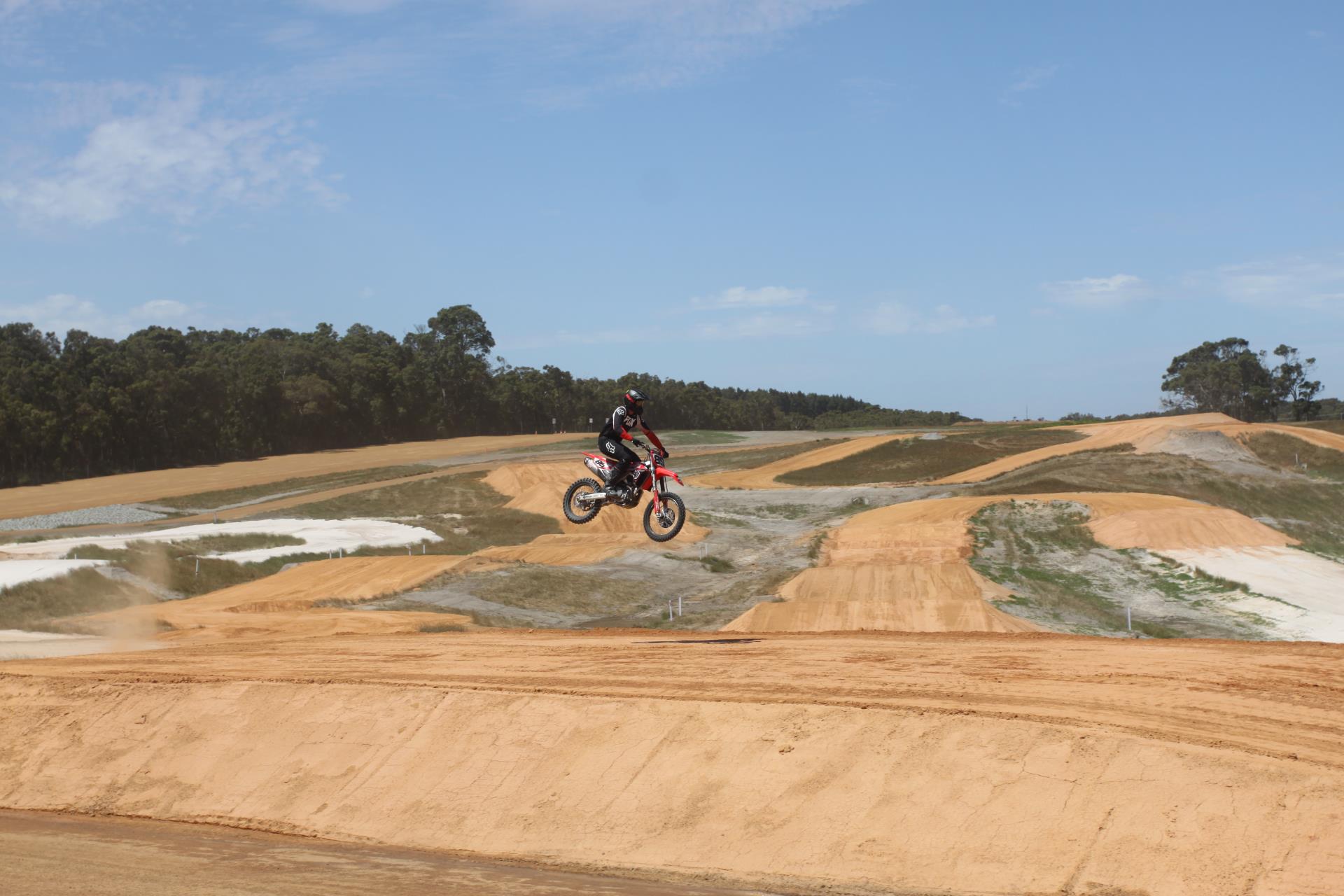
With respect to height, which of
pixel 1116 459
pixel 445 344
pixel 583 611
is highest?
pixel 445 344

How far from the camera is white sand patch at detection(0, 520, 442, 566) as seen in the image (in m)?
41.1

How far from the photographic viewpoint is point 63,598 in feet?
109

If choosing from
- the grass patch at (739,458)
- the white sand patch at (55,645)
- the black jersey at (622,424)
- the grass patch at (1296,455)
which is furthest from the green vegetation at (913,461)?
the black jersey at (622,424)

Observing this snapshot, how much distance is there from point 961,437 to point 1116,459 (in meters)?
25.8

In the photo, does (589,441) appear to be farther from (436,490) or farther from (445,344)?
(445,344)

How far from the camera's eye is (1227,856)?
36.8 ft

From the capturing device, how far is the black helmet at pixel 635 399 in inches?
714

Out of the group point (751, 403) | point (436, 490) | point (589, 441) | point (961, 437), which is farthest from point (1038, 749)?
point (751, 403)

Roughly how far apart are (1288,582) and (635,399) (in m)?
28.1

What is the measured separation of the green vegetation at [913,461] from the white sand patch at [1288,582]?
29.1 metres

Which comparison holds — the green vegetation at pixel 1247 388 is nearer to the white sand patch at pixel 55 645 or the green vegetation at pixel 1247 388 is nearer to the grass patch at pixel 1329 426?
the grass patch at pixel 1329 426

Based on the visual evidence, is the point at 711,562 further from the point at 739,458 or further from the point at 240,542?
the point at 739,458

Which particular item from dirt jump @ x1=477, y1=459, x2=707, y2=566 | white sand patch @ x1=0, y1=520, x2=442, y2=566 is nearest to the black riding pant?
dirt jump @ x1=477, y1=459, x2=707, y2=566

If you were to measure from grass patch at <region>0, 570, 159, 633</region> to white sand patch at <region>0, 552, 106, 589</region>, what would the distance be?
21 cm
